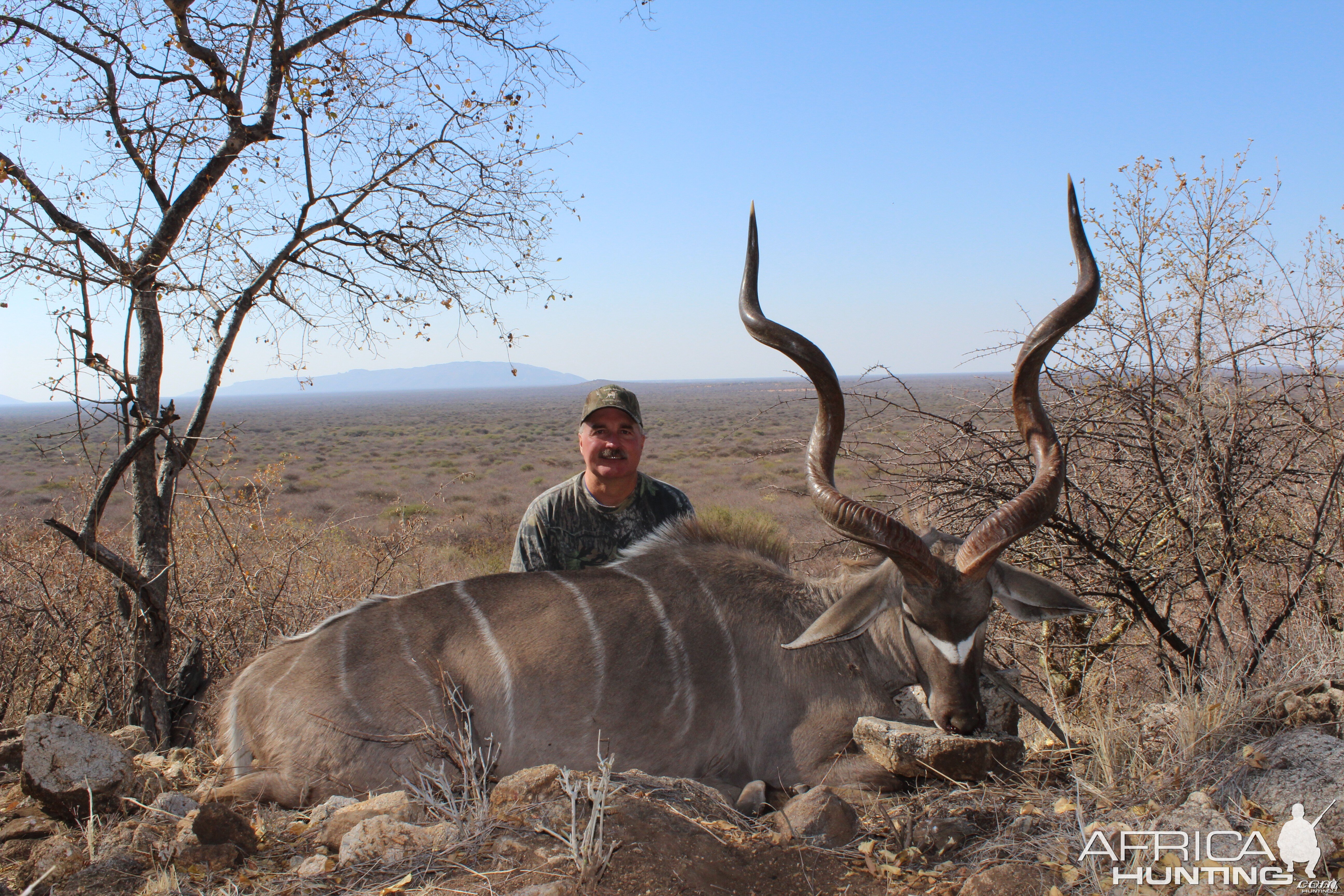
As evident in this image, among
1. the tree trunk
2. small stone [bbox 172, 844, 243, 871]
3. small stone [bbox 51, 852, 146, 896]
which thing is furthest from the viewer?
the tree trunk

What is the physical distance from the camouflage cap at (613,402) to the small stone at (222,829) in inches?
126

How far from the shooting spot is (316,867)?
2756mm

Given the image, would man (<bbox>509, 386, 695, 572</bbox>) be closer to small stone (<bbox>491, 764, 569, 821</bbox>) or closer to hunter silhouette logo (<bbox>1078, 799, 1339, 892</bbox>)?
small stone (<bbox>491, 764, 569, 821</bbox>)

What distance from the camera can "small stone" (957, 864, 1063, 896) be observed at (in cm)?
251

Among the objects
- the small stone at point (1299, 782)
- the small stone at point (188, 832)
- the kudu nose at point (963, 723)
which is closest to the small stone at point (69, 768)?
the small stone at point (188, 832)

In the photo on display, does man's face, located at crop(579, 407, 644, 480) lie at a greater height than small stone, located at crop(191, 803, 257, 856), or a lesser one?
greater

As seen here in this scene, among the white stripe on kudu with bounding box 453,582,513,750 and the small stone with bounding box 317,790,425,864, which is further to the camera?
the white stripe on kudu with bounding box 453,582,513,750

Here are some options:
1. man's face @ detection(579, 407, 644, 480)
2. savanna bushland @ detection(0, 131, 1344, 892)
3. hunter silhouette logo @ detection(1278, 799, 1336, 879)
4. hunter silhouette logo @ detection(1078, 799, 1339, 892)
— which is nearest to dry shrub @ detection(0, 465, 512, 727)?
savanna bushland @ detection(0, 131, 1344, 892)

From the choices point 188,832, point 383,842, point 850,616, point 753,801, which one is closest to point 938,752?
point 850,616

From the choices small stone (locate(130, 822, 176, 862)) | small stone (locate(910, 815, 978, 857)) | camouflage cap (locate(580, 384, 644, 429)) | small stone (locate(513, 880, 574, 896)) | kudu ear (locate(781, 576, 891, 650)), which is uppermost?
camouflage cap (locate(580, 384, 644, 429))

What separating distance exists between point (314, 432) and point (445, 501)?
1541 inches

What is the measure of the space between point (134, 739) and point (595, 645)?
8.25ft

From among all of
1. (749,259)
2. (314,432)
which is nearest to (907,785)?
(749,259)

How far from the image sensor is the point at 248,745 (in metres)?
3.77
